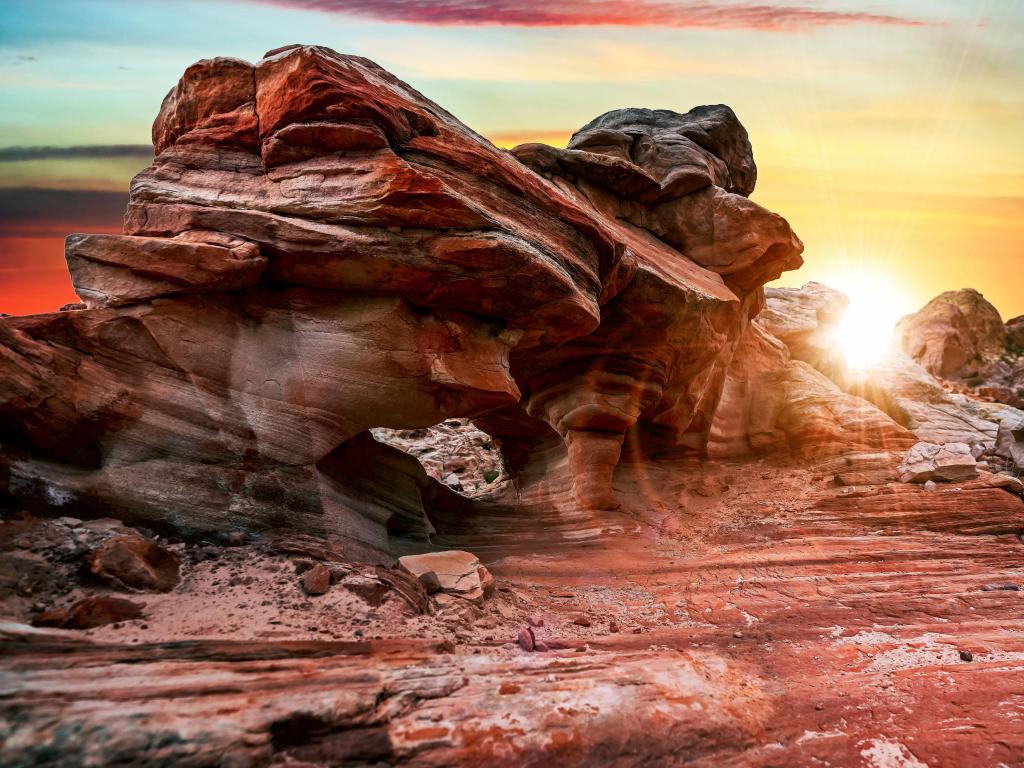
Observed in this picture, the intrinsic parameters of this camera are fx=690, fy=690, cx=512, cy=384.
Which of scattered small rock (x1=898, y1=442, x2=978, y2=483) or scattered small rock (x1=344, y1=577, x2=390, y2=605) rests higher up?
scattered small rock (x1=898, y1=442, x2=978, y2=483)

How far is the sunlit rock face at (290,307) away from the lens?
27.6ft

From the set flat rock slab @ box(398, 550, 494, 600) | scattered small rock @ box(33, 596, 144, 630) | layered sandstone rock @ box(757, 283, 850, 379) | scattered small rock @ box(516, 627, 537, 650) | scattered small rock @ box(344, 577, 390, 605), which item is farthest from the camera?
layered sandstone rock @ box(757, 283, 850, 379)

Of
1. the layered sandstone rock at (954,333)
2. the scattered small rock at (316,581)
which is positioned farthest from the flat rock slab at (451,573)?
the layered sandstone rock at (954,333)

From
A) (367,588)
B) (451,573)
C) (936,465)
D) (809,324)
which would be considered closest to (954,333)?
(809,324)

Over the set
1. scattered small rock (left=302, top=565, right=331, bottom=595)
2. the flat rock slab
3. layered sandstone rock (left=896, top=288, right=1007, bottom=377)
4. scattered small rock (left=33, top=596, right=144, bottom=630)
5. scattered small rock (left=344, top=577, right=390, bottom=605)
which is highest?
layered sandstone rock (left=896, top=288, right=1007, bottom=377)

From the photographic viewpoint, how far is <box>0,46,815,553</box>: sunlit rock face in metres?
8.40

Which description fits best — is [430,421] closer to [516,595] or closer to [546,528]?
[516,595]

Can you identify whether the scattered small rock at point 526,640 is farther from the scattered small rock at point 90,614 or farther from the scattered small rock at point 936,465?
the scattered small rock at point 936,465

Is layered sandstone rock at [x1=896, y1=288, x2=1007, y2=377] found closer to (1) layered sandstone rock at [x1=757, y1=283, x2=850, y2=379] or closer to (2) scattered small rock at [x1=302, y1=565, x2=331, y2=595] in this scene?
(1) layered sandstone rock at [x1=757, y1=283, x2=850, y2=379]

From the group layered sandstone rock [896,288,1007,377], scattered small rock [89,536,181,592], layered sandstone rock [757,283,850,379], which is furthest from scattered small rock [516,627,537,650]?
layered sandstone rock [896,288,1007,377]

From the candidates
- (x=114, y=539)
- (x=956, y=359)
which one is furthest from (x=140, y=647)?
(x=956, y=359)

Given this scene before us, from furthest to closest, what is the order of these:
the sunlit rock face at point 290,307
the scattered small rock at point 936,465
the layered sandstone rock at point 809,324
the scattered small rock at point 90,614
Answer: the layered sandstone rock at point 809,324, the scattered small rock at point 936,465, the sunlit rock face at point 290,307, the scattered small rock at point 90,614

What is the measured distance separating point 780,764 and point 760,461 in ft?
43.5

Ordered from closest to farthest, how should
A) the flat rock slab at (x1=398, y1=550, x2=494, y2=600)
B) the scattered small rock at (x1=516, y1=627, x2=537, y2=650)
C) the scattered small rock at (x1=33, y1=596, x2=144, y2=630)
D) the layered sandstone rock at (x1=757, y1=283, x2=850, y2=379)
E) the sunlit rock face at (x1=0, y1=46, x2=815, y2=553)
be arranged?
the scattered small rock at (x1=33, y1=596, x2=144, y2=630), the scattered small rock at (x1=516, y1=627, x2=537, y2=650), the sunlit rock face at (x1=0, y1=46, x2=815, y2=553), the flat rock slab at (x1=398, y1=550, x2=494, y2=600), the layered sandstone rock at (x1=757, y1=283, x2=850, y2=379)
